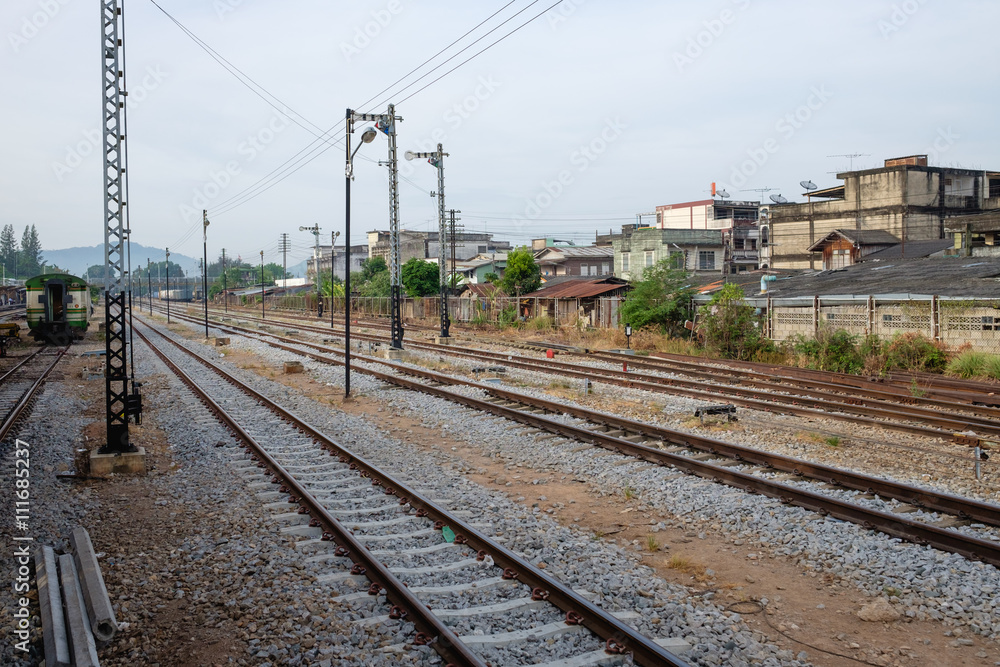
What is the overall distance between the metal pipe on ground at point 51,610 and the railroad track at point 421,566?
1927mm

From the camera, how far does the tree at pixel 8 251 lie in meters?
162

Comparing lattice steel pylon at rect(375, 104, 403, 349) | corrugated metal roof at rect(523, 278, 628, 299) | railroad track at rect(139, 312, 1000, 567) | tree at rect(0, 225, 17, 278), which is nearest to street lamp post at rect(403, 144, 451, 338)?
lattice steel pylon at rect(375, 104, 403, 349)

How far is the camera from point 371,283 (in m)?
68.9

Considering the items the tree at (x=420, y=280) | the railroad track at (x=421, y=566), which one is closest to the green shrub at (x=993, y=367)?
the railroad track at (x=421, y=566)

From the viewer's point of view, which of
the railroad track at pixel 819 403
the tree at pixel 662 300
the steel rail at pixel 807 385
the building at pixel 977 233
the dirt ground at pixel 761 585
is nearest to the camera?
Result: the dirt ground at pixel 761 585

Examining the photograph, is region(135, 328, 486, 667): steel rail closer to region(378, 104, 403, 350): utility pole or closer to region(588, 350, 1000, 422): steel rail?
region(588, 350, 1000, 422): steel rail

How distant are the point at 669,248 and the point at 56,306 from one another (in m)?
38.8

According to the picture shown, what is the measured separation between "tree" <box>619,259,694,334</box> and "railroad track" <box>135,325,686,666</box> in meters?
19.9

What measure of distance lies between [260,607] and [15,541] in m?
3.44

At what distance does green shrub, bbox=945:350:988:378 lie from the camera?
58.1 ft

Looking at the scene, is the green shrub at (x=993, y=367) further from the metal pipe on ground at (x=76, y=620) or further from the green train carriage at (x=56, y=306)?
the green train carriage at (x=56, y=306)

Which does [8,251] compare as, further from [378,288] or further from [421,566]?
[421,566]

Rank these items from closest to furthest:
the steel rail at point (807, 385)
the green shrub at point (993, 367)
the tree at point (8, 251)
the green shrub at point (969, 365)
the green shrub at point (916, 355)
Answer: the steel rail at point (807, 385), the green shrub at point (993, 367), the green shrub at point (969, 365), the green shrub at point (916, 355), the tree at point (8, 251)

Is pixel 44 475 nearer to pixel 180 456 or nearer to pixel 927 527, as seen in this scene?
pixel 180 456
